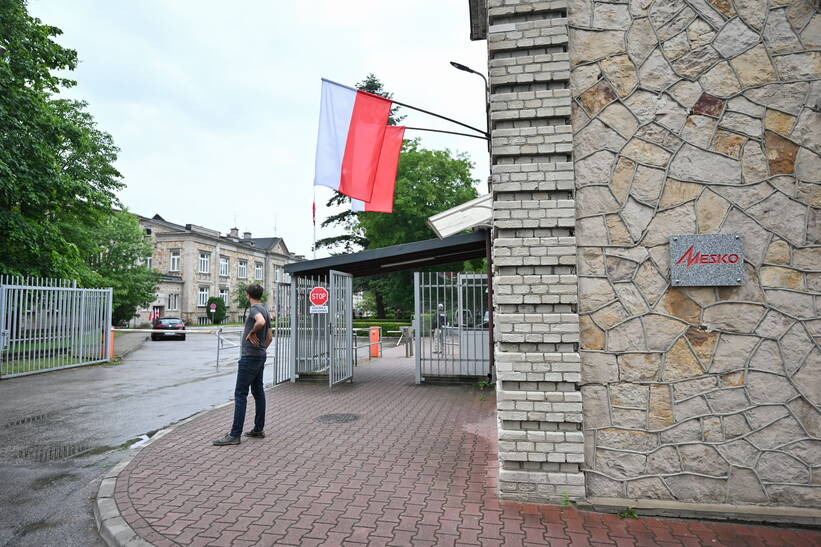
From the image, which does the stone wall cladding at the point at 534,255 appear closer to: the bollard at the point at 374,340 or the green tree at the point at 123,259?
the bollard at the point at 374,340

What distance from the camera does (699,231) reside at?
4.21 m

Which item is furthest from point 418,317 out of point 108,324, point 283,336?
point 108,324

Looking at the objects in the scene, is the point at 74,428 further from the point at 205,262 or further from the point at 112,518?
the point at 205,262

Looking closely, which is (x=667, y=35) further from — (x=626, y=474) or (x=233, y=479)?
(x=233, y=479)

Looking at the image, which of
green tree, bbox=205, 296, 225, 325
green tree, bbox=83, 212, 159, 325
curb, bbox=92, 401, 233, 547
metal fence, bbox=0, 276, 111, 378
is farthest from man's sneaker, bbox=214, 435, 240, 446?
green tree, bbox=205, 296, 225, 325

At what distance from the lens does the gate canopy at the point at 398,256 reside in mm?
10055

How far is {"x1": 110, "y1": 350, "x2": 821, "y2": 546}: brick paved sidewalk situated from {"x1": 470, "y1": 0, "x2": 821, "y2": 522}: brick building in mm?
355

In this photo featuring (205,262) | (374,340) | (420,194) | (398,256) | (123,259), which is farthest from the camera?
(205,262)

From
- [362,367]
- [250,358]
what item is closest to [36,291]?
[362,367]

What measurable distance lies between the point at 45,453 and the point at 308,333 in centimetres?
629

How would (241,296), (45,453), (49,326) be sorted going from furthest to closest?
(241,296) < (49,326) < (45,453)

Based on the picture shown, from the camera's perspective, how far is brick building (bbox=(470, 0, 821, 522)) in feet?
13.3

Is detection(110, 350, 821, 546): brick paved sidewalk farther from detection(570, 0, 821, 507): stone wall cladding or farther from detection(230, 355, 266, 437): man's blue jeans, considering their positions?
detection(570, 0, 821, 507): stone wall cladding

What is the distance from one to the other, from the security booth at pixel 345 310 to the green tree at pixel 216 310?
46235 mm
